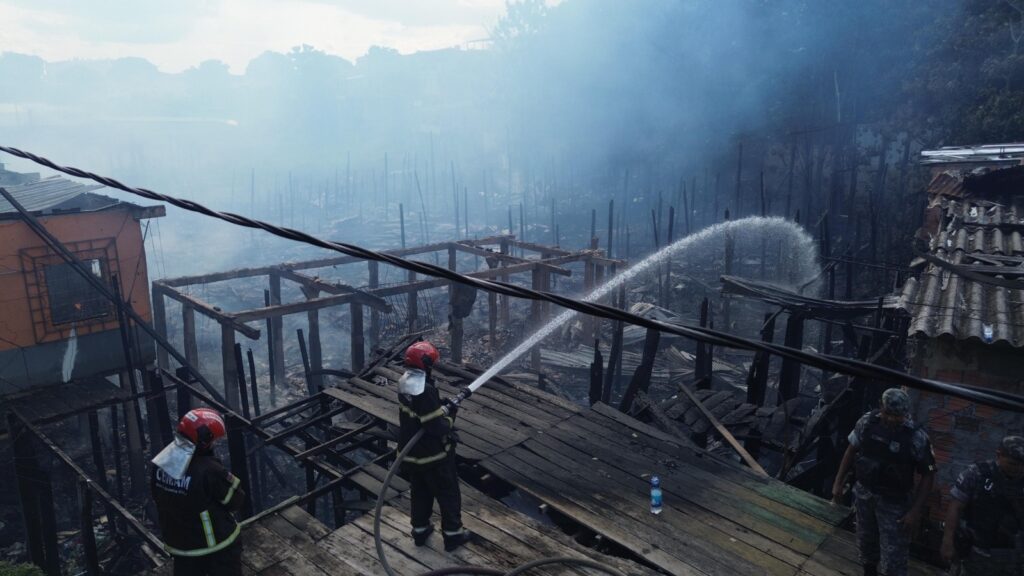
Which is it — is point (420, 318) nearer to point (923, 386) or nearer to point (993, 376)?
point (993, 376)

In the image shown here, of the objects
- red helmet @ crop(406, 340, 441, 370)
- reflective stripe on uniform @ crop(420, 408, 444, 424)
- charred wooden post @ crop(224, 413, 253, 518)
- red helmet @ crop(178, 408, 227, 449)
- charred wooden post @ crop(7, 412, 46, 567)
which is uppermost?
red helmet @ crop(406, 340, 441, 370)

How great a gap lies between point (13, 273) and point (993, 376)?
50.9 feet

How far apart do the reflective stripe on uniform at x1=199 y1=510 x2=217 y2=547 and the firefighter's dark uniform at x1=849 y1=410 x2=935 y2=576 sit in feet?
16.3

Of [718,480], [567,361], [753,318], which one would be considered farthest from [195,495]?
[753,318]

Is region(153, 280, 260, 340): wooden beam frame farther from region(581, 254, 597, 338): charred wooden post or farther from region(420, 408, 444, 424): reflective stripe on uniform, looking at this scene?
region(581, 254, 597, 338): charred wooden post

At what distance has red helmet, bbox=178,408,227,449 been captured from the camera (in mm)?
4602

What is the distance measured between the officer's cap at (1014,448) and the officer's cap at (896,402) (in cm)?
63

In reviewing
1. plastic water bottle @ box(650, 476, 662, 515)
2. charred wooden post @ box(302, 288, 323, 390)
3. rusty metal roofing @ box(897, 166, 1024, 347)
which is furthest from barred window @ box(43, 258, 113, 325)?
rusty metal roofing @ box(897, 166, 1024, 347)

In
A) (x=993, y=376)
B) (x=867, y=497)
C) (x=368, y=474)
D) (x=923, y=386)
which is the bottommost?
(x=368, y=474)

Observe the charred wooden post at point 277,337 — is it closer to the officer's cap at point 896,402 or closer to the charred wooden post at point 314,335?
the charred wooden post at point 314,335

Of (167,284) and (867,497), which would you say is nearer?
(867,497)

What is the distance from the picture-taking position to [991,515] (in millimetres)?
4750

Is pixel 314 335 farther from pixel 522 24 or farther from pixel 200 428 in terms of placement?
pixel 522 24

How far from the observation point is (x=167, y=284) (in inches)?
560
